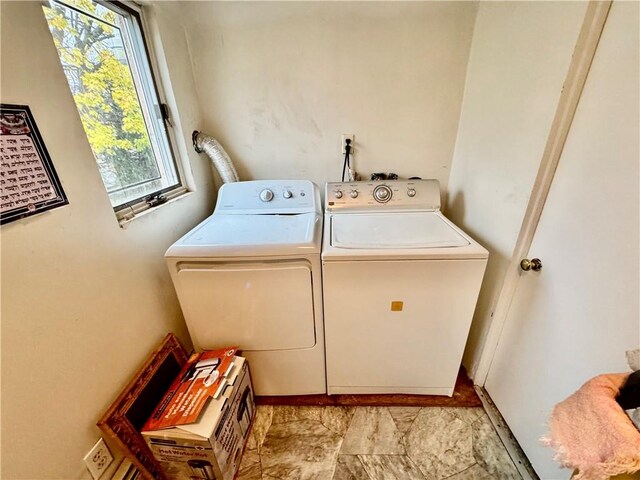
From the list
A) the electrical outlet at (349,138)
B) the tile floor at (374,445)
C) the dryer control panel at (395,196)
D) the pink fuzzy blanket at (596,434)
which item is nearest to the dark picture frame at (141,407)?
the tile floor at (374,445)

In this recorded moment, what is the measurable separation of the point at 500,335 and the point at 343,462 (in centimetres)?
98

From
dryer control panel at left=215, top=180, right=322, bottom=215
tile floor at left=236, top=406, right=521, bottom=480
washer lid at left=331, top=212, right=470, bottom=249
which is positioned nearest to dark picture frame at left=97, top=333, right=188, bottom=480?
tile floor at left=236, top=406, right=521, bottom=480

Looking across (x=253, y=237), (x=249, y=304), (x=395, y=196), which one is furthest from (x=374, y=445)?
(x=395, y=196)

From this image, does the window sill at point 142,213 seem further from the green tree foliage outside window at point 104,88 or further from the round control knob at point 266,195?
the round control knob at point 266,195

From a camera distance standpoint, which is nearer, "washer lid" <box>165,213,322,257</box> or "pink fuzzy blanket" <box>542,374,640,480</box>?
"pink fuzzy blanket" <box>542,374,640,480</box>

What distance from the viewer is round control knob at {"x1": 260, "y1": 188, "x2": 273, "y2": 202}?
1.60 metres

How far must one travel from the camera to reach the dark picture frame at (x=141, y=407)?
38.4 inches

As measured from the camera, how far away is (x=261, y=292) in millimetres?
1199

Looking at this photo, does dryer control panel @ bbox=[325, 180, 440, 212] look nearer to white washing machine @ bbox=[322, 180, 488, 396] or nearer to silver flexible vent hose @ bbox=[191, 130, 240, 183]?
white washing machine @ bbox=[322, 180, 488, 396]

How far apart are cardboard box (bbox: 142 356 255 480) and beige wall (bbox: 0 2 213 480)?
25cm

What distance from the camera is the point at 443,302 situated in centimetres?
119

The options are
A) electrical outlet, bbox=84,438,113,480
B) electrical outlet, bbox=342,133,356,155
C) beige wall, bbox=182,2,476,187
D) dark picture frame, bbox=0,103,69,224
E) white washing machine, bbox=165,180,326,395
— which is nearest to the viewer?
dark picture frame, bbox=0,103,69,224

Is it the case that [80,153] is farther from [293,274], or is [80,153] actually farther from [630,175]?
[630,175]

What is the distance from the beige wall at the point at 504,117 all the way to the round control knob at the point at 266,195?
118 cm
